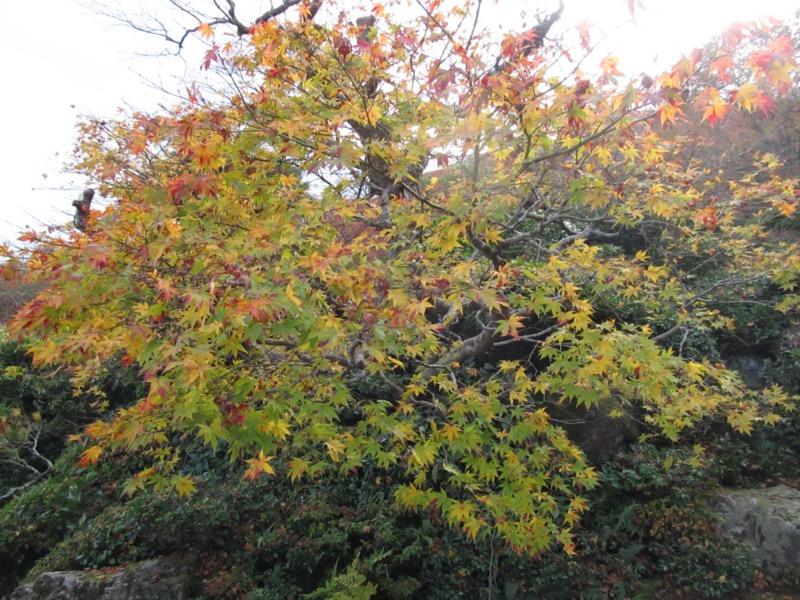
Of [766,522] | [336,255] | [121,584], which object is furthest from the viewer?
[766,522]

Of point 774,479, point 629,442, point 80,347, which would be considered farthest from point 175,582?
point 774,479

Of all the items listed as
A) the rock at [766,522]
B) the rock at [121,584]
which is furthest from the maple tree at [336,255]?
the rock at [121,584]

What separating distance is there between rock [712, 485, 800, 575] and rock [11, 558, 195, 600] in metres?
5.72

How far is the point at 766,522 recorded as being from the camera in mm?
4945

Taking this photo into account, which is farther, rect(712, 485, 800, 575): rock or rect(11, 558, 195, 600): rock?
rect(712, 485, 800, 575): rock

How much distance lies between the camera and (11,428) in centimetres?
725

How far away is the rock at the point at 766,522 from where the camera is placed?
4.78m

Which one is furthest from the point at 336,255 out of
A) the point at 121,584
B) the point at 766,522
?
the point at 766,522

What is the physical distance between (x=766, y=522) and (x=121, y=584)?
21.7 ft

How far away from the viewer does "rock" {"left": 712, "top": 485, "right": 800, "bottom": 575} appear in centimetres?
478

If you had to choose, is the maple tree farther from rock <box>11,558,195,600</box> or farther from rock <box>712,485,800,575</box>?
rock <box>11,558,195,600</box>

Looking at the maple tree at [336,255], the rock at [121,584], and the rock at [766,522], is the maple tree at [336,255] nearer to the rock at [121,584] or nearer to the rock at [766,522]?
the rock at [766,522]

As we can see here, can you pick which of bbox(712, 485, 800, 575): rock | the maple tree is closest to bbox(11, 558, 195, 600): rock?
the maple tree

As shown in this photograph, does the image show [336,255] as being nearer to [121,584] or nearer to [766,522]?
[121,584]
